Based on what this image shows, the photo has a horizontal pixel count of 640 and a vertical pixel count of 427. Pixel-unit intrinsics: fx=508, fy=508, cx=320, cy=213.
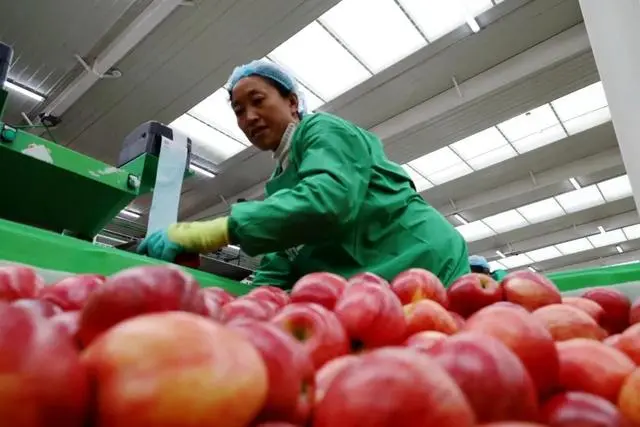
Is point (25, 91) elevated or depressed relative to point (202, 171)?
elevated

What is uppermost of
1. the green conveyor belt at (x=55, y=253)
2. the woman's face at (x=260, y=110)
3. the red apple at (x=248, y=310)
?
the woman's face at (x=260, y=110)

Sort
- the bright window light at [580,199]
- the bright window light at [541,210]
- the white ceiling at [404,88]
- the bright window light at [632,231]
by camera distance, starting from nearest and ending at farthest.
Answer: the white ceiling at [404,88]
the bright window light at [580,199]
the bright window light at [541,210]
the bright window light at [632,231]

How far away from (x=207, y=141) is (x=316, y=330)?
5.75m

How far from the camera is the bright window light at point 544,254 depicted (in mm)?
10375

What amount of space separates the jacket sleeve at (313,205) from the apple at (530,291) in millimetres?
592

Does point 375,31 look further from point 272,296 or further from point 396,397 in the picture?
point 396,397

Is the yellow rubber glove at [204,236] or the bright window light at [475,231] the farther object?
the bright window light at [475,231]

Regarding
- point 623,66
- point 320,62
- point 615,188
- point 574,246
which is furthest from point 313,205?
point 574,246

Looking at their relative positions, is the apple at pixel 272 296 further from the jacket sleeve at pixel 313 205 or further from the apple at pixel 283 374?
the apple at pixel 283 374

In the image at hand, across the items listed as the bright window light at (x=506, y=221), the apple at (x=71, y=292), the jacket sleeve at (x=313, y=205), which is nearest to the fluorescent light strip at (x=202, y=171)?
the bright window light at (x=506, y=221)

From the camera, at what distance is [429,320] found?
0.81m

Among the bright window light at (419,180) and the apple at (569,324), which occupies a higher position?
the bright window light at (419,180)

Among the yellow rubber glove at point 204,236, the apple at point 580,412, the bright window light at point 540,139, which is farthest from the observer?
the bright window light at point 540,139

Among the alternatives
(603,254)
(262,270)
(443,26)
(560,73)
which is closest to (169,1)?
(443,26)
